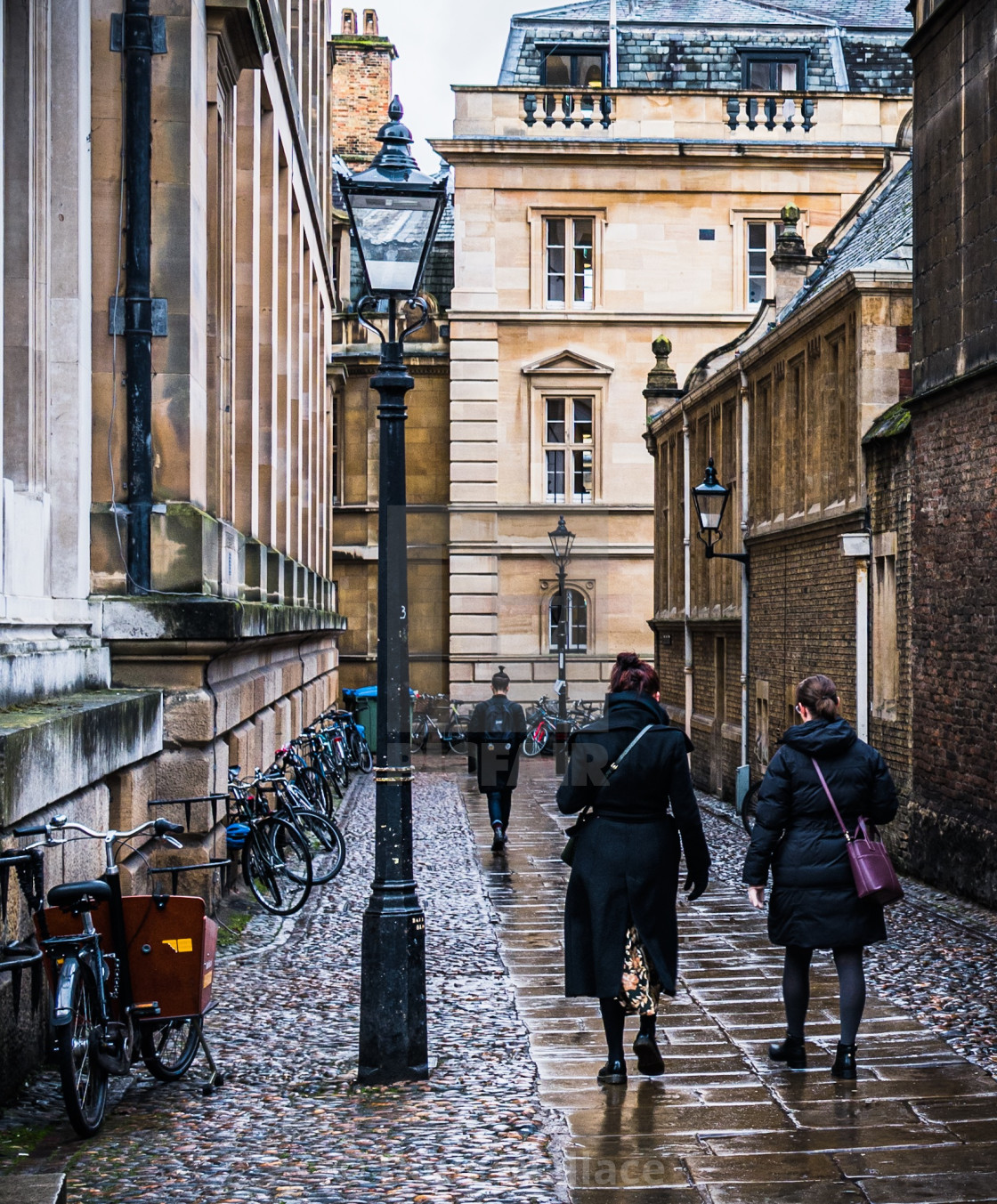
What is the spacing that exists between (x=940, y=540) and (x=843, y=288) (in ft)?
10.8

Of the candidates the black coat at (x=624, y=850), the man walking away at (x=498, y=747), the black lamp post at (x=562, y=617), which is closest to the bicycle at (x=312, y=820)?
the man walking away at (x=498, y=747)

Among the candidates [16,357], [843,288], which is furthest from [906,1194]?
[843,288]

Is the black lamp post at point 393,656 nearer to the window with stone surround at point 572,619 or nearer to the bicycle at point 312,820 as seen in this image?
the bicycle at point 312,820

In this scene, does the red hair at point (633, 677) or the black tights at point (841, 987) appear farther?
the red hair at point (633, 677)

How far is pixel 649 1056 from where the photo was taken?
24.4 feet

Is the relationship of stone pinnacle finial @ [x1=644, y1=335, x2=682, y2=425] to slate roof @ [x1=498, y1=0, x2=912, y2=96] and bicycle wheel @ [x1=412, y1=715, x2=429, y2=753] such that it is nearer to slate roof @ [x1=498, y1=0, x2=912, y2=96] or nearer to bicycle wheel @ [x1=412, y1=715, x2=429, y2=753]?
bicycle wheel @ [x1=412, y1=715, x2=429, y2=753]

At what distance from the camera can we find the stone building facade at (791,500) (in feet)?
49.9

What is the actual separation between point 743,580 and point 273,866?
376 inches

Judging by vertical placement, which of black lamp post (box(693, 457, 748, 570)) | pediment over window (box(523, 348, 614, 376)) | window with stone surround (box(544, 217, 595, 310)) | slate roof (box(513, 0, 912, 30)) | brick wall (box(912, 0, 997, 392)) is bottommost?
black lamp post (box(693, 457, 748, 570))

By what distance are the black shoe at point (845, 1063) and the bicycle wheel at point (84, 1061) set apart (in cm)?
312

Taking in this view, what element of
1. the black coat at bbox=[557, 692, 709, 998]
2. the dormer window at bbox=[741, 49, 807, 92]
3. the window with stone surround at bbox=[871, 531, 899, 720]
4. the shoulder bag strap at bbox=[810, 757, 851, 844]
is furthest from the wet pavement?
the dormer window at bbox=[741, 49, 807, 92]

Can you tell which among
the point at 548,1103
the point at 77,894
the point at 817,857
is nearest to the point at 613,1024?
the point at 548,1103

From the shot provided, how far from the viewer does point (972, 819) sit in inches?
493

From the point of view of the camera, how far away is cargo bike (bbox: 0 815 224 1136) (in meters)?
6.14
